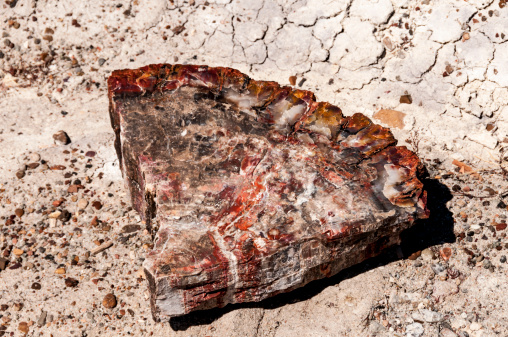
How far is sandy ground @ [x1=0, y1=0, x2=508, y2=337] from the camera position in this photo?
384 cm

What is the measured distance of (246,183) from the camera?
3828 mm

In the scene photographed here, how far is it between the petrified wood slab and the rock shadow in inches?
8.4

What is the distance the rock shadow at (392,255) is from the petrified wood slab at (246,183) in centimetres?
21

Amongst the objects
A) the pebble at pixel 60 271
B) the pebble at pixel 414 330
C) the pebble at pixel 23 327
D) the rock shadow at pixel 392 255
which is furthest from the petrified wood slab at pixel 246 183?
the pebble at pixel 23 327

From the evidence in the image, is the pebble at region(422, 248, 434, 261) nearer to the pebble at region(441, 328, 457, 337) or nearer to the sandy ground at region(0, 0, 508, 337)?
the sandy ground at region(0, 0, 508, 337)

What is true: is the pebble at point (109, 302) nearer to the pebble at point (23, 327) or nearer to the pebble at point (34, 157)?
the pebble at point (23, 327)

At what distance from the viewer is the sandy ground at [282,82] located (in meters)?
3.84

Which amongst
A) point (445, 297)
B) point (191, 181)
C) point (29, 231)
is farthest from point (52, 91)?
point (445, 297)

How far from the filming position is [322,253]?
3588 mm

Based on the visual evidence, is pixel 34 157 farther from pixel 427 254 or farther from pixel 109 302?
pixel 427 254

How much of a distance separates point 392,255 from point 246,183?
100cm

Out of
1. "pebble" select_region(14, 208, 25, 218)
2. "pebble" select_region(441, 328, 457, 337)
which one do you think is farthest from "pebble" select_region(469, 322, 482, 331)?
"pebble" select_region(14, 208, 25, 218)

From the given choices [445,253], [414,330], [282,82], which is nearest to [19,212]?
[282,82]

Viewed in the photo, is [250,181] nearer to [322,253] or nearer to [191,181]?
[191,181]
